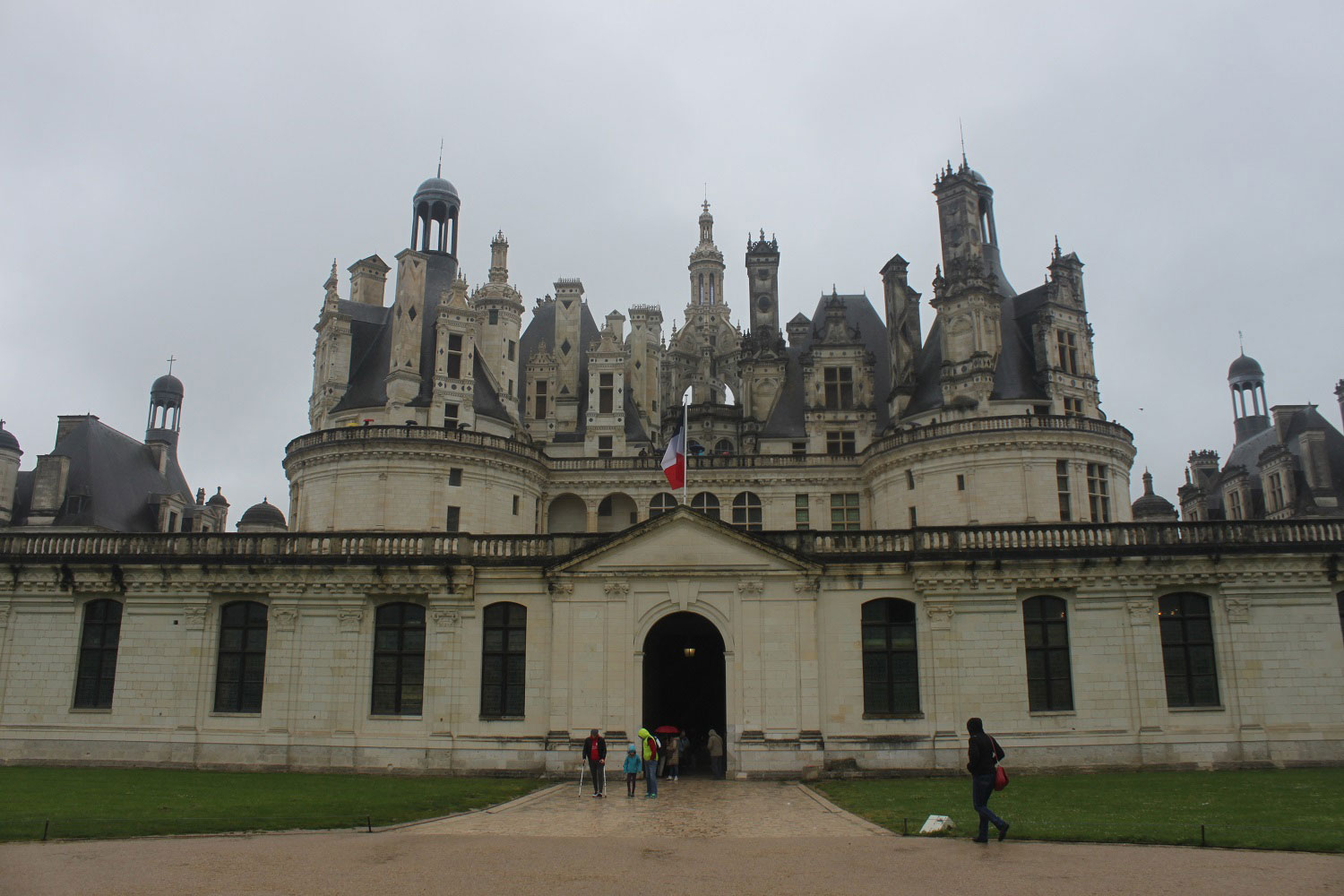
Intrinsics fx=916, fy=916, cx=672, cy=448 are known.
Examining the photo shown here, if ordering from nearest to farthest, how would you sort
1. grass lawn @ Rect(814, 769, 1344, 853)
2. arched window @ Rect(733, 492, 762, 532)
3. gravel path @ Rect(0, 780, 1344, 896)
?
gravel path @ Rect(0, 780, 1344, 896), grass lawn @ Rect(814, 769, 1344, 853), arched window @ Rect(733, 492, 762, 532)

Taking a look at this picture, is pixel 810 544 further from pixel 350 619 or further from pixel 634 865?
pixel 634 865

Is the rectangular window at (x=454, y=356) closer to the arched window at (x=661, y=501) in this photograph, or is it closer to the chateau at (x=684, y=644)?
the arched window at (x=661, y=501)

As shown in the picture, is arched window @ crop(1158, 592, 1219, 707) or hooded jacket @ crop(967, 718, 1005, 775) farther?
arched window @ crop(1158, 592, 1219, 707)

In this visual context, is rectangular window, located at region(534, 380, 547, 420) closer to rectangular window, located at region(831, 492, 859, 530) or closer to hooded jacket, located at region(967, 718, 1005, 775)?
rectangular window, located at region(831, 492, 859, 530)

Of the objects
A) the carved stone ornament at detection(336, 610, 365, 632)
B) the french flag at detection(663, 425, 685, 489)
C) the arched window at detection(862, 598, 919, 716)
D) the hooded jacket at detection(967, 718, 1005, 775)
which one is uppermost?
the french flag at detection(663, 425, 685, 489)

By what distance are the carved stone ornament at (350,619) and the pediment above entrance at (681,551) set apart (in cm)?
652

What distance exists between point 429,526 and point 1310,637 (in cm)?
3378

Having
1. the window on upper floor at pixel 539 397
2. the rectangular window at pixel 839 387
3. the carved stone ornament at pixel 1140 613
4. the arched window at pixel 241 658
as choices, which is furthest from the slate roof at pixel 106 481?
the carved stone ornament at pixel 1140 613

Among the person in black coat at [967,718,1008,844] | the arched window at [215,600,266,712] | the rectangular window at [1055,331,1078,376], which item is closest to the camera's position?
the person in black coat at [967,718,1008,844]

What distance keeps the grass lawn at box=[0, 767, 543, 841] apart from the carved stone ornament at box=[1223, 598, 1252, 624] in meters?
21.9

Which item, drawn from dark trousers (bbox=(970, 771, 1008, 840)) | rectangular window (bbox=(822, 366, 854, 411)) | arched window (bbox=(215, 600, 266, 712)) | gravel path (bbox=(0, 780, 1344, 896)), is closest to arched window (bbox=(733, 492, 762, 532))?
rectangular window (bbox=(822, 366, 854, 411))

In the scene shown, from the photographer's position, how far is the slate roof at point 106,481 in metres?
53.5

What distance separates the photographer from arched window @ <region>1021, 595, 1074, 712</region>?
28.3 metres

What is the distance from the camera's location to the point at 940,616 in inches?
1125
